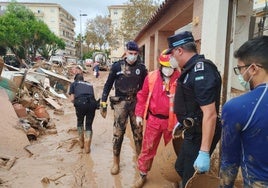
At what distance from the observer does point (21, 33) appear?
3975 cm

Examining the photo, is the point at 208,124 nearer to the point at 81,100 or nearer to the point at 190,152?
the point at 190,152

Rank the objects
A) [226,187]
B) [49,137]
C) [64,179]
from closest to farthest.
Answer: [226,187], [64,179], [49,137]

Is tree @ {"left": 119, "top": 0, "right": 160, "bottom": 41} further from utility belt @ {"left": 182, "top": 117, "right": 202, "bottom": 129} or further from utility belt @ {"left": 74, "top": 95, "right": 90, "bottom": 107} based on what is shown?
utility belt @ {"left": 182, "top": 117, "right": 202, "bottom": 129}

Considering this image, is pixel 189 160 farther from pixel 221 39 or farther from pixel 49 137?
pixel 49 137

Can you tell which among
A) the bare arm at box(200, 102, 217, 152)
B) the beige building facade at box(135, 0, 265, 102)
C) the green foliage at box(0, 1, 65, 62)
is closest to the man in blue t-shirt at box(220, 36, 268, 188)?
the bare arm at box(200, 102, 217, 152)

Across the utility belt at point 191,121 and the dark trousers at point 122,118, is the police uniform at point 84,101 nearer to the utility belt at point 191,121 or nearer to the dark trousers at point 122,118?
the dark trousers at point 122,118

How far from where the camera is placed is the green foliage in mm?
37500

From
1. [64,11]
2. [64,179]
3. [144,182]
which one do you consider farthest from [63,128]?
[64,11]

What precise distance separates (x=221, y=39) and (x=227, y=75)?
631mm

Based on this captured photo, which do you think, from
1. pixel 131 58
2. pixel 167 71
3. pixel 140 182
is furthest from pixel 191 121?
pixel 131 58

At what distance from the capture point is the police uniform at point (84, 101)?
235 inches

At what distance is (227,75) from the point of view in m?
4.55

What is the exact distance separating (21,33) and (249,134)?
4170cm

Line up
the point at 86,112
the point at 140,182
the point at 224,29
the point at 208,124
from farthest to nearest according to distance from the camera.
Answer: the point at 86,112, the point at 224,29, the point at 140,182, the point at 208,124
